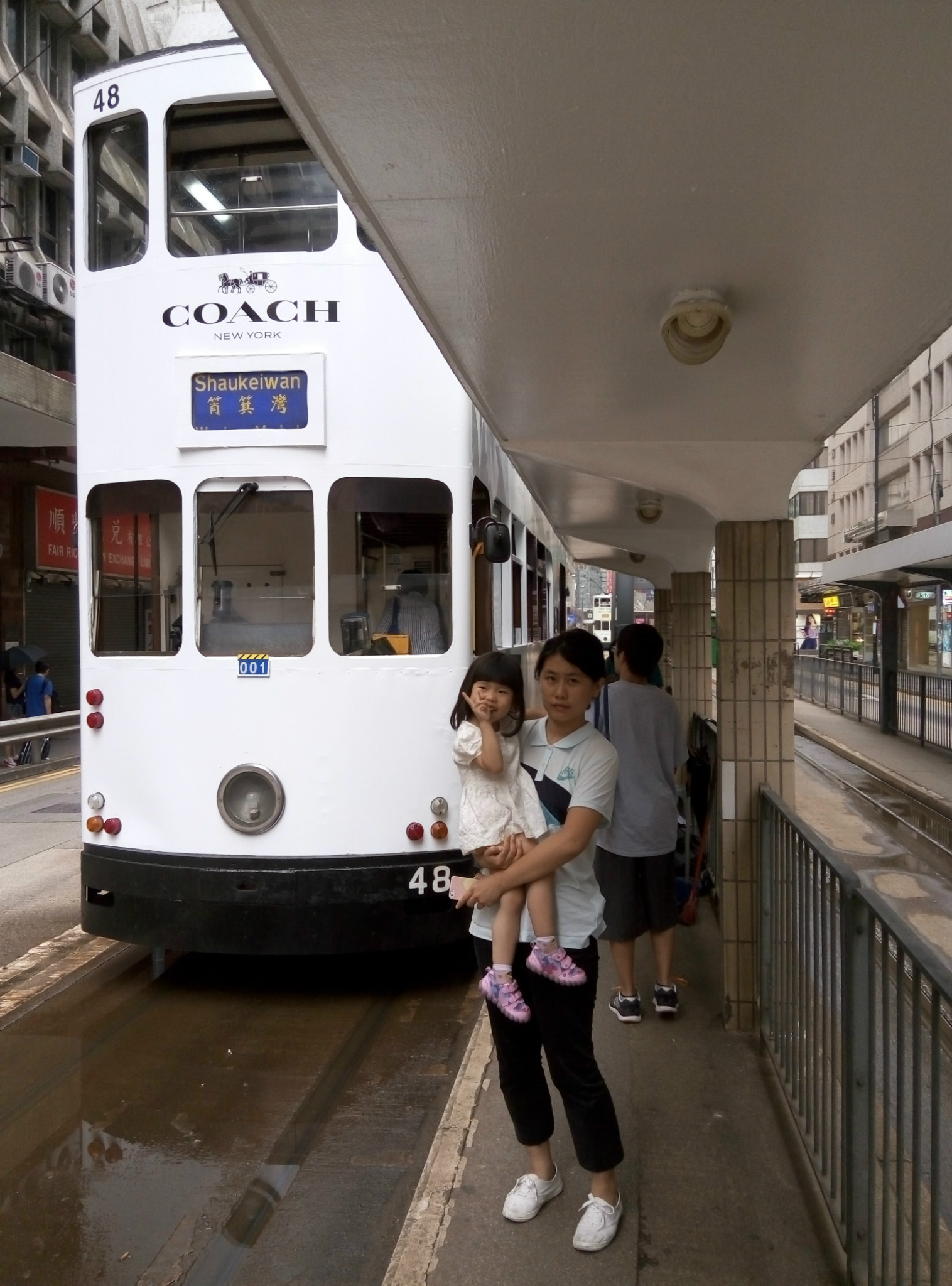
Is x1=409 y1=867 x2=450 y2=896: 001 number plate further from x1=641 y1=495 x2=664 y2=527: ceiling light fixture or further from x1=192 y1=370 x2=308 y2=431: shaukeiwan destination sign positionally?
x1=641 y1=495 x2=664 y2=527: ceiling light fixture

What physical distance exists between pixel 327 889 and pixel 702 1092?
82.5 inches

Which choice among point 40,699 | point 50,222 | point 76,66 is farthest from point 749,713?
point 76,66

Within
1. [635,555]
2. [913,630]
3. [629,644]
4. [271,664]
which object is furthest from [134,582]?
[913,630]

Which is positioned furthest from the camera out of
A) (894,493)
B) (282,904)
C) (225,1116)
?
(894,493)

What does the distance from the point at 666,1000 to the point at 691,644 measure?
699cm

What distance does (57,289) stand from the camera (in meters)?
21.8

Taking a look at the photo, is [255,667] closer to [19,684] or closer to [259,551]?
[259,551]

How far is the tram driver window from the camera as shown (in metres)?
5.48

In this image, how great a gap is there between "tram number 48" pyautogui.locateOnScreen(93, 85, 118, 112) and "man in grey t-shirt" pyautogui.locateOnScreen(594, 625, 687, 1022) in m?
4.23

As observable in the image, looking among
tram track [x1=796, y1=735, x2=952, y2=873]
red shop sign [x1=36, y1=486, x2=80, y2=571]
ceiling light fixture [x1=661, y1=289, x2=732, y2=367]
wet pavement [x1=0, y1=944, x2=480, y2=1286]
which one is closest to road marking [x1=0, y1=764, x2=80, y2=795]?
red shop sign [x1=36, y1=486, x2=80, y2=571]

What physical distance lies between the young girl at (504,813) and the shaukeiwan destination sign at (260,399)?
2715mm

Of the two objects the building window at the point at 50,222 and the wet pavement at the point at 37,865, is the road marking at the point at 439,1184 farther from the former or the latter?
the building window at the point at 50,222

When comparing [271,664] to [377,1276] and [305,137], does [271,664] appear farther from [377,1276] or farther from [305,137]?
[305,137]

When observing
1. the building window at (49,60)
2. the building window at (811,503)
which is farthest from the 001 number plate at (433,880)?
the building window at (811,503)
